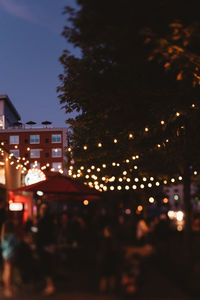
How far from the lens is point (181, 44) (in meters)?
11.9

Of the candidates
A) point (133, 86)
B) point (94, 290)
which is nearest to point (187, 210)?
point (94, 290)

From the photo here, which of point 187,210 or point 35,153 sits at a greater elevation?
point 35,153

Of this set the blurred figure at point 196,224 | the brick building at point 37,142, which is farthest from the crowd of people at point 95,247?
the brick building at point 37,142

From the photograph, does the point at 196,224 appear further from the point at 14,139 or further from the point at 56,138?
the point at 14,139

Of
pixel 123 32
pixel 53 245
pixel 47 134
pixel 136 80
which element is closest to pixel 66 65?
pixel 136 80

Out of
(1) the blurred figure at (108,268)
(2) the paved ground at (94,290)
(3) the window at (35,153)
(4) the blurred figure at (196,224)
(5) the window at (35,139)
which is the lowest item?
(2) the paved ground at (94,290)

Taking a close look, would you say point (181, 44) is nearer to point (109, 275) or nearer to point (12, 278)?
point (109, 275)

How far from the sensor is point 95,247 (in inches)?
339

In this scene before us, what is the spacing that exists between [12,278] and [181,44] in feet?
27.4

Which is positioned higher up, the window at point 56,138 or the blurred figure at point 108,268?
the window at point 56,138

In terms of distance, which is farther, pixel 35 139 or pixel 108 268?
pixel 35 139

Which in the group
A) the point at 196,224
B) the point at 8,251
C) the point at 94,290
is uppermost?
the point at 196,224

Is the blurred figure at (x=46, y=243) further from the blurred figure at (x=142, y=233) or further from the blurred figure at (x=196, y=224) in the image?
the blurred figure at (x=196, y=224)

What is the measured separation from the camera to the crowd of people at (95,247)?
7.85m
